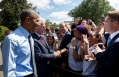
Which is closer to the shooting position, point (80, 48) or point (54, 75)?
point (80, 48)

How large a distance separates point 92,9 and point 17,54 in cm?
6386

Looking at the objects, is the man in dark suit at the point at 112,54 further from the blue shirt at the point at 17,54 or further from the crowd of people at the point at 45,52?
the blue shirt at the point at 17,54

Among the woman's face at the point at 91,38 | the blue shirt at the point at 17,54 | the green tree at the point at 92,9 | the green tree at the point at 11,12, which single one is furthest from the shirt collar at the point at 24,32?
the green tree at the point at 92,9

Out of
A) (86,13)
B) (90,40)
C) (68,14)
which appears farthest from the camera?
(68,14)

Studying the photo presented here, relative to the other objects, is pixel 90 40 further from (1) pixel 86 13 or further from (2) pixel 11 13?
(1) pixel 86 13

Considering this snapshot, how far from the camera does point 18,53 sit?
9.19 ft

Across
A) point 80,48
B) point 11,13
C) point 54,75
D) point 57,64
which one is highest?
point 11,13

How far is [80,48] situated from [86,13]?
60.9m

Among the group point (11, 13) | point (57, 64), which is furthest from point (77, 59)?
point (11, 13)

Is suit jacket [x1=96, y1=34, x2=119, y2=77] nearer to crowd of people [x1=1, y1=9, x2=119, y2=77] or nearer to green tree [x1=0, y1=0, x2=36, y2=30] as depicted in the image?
crowd of people [x1=1, y1=9, x2=119, y2=77]

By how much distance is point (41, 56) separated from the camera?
3.59 m

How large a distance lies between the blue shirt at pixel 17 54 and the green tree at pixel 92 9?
6065 cm

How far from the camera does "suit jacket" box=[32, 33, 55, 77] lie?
3599mm

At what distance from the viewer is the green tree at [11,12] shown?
5025 cm
